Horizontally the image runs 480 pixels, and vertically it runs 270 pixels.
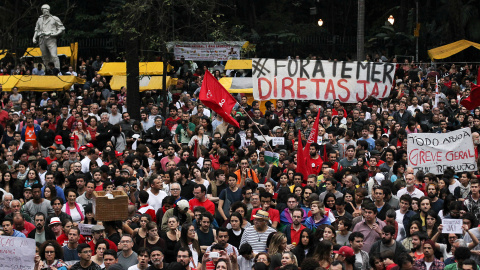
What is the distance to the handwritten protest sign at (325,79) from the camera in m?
22.2

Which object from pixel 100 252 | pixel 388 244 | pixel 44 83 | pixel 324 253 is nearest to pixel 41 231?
pixel 100 252

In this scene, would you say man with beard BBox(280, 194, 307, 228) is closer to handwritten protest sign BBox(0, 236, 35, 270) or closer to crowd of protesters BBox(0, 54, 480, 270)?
crowd of protesters BBox(0, 54, 480, 270)

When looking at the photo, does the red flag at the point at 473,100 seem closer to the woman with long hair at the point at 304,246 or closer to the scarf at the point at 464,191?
the scarf at the point at 464,191

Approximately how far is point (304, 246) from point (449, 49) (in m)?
21.3

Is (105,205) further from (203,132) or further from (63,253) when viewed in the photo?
(203,132)

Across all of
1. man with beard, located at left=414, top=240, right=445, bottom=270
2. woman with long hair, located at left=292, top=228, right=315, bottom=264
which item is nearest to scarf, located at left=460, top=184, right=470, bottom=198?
man with beard, located at left=414, top=240, right=445, bottom=270

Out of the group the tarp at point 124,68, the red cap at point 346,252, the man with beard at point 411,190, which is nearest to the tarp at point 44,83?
the tarp at point 124,68

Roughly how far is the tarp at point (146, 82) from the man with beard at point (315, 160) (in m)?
9.32

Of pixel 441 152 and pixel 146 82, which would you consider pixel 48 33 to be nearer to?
pixel 146 82

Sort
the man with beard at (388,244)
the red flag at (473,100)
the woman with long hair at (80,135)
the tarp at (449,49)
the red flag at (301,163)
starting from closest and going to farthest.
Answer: the man with beard at (388,244) < the red flag at (301,163) < the woman with long hair at (80,135) < the red flag at (473,100) < the tarp at (449,49)

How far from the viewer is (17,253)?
467 inches

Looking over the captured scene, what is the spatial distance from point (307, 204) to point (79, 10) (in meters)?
25.1

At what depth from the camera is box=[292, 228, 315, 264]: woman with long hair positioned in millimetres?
12426

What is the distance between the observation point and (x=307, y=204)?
14.4 m
